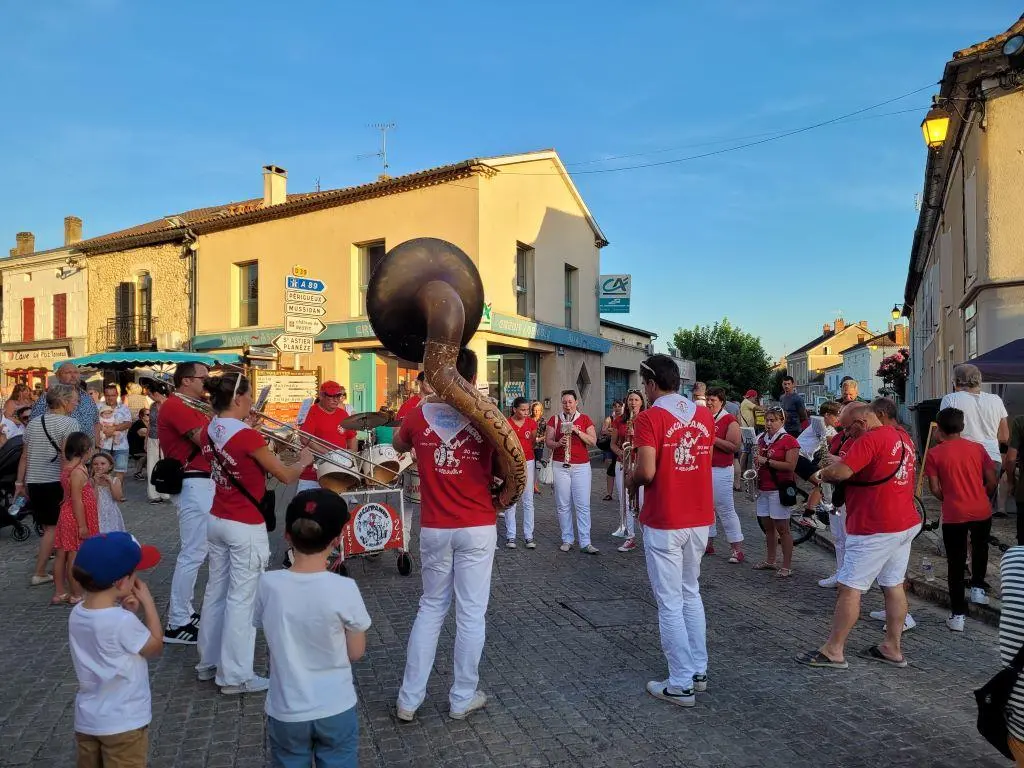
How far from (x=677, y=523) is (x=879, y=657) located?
2.00 metres

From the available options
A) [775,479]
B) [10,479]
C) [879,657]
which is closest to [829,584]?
[775,479]

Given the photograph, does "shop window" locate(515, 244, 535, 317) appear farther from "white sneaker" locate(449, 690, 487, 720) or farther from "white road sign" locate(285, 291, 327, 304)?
"white sneaker" locate(449, 690, 487, 720)

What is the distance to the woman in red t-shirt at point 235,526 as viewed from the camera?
4.04 metres

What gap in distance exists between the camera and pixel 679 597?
4.05 meters

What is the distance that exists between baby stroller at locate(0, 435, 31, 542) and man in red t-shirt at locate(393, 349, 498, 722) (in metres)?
7.50

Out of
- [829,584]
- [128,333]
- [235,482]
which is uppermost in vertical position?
[128,333]

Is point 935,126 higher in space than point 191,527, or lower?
higher

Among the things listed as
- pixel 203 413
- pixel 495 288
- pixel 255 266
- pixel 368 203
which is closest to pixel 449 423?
pixel 203 413

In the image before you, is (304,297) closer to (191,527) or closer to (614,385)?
(191,527)

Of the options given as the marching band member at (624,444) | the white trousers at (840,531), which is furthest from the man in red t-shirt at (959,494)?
the marching band member at (624,444)

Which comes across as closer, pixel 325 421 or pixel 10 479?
pixel 325 421

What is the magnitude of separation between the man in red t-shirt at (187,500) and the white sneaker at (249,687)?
33.4 inches

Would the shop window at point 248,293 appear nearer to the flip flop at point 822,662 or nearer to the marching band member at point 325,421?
the marching band member at point 325,421

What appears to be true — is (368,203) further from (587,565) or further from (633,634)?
(633,634)
